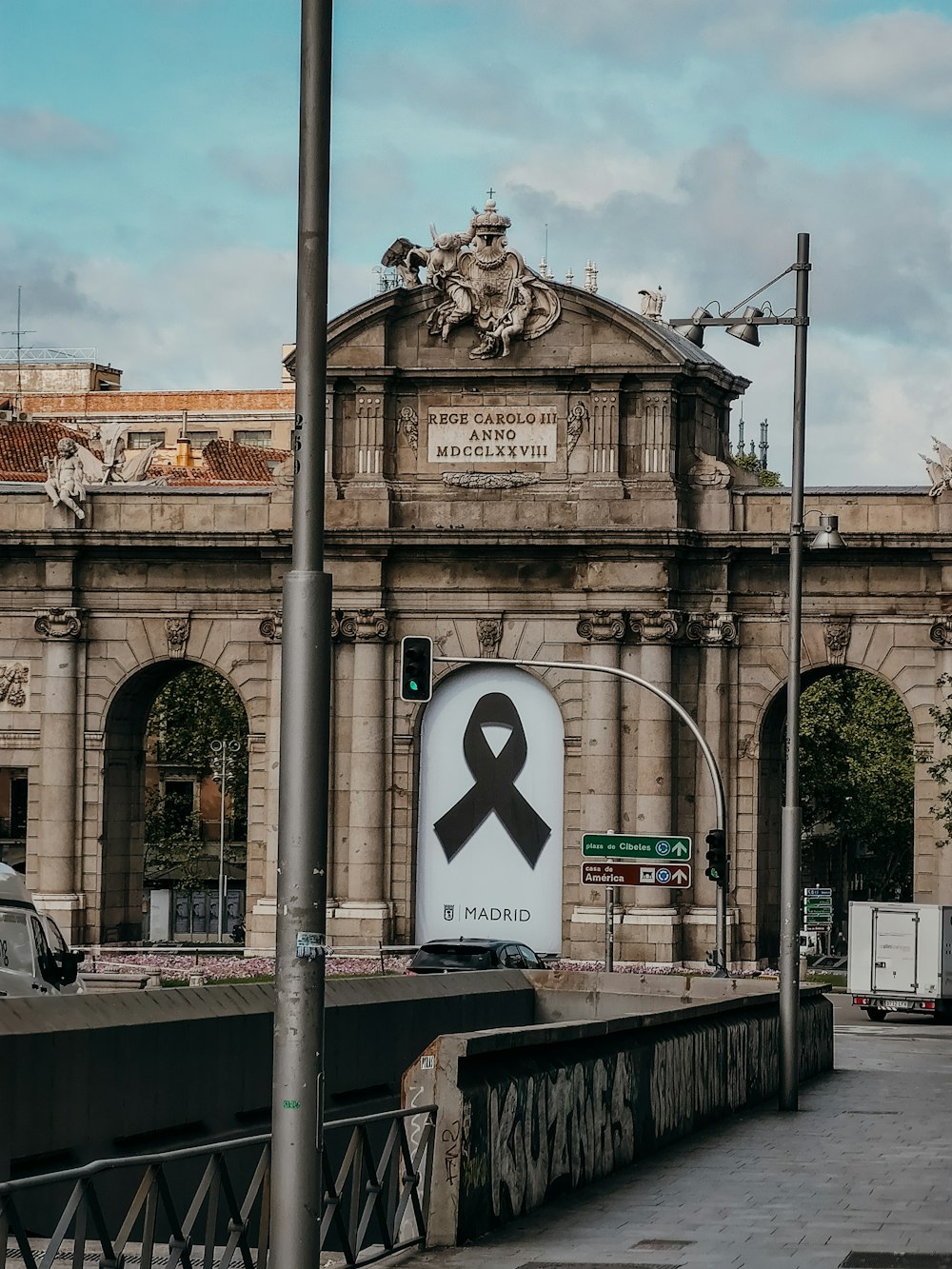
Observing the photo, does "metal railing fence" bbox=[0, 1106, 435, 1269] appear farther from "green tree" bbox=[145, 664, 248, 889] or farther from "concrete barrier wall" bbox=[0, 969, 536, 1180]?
"green tree" bbox=[145, 664, 248, 889]

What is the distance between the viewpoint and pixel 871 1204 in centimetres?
1912

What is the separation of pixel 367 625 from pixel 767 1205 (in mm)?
37124

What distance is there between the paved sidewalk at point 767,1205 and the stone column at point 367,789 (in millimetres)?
26896

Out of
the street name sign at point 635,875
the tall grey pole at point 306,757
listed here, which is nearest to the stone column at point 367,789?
the street name sign at point 635,875

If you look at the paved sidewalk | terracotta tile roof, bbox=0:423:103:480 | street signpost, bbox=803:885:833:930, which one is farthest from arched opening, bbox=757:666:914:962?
the paved sidewalk

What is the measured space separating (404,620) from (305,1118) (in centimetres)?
4266

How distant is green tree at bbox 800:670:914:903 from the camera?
85.2 meters

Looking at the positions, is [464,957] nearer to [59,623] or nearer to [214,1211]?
[59,623]

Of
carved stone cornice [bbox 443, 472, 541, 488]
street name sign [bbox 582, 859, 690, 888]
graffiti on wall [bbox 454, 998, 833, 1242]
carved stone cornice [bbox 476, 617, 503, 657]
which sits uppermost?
carved stone cornice [bbox 443, 472, 541, 488]

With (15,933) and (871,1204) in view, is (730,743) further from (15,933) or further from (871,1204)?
(871,1204)

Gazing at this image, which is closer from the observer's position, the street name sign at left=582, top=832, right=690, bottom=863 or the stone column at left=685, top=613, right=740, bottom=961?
the street name sign at left=582, top=832, right=690, bottom=863

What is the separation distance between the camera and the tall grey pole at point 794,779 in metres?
28.4

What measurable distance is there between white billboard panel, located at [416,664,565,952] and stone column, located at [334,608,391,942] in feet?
3.40

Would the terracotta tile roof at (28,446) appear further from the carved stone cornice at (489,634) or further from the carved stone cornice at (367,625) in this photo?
the carved stone cornice at (489,634)
